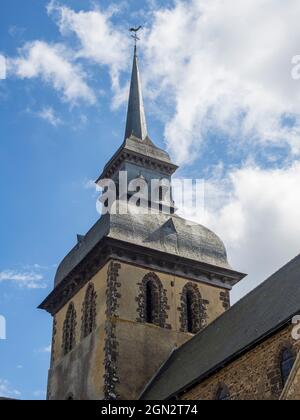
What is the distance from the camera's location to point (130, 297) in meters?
26.6

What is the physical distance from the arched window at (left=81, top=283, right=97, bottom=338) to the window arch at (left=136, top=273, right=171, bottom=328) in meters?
1.85

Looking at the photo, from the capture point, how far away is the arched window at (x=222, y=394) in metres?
18.8

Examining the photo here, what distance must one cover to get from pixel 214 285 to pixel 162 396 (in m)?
7.61

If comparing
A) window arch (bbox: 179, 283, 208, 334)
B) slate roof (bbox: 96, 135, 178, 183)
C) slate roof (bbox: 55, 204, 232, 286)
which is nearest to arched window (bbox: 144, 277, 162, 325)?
window arch (bbox: 179, 283, 208, 334)

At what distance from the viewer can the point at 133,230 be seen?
27.5 m

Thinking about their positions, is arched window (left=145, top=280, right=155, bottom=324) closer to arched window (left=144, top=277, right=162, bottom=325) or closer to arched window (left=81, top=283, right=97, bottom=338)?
arched window (left=144, top=277, right=162, bottom=325)

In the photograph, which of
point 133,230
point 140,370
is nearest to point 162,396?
point 140,370

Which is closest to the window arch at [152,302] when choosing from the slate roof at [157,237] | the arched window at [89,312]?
the slate roof at [157,237]

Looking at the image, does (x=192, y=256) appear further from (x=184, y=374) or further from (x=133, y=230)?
(x=184, y=374)

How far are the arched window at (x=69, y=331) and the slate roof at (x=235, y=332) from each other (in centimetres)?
497

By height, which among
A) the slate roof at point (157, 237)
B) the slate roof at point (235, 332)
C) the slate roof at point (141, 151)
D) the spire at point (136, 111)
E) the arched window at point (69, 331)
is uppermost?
the spire at point (136, 111)

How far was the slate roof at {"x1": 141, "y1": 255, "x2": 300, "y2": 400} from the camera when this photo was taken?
60.8 ft

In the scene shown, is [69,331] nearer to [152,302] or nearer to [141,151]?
[152,302]

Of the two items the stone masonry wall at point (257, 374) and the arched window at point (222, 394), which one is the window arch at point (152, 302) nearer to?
the stone masonry wall at point (257, 374)
